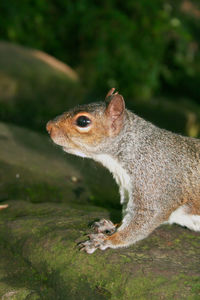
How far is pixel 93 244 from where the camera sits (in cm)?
283

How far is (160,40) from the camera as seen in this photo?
9.23m

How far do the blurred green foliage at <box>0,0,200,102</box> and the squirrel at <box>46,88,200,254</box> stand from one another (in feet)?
17.5

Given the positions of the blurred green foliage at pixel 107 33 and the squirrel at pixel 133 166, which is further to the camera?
the blurred green foliage at pixel 107 33

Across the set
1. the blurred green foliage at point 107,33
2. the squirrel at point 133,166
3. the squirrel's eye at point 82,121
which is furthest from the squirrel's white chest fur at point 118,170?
the blurred green foliage at point 107,33

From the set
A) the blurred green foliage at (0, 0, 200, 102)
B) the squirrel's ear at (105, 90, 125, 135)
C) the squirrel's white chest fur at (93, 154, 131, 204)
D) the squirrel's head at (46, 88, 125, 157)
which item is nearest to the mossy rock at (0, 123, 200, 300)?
the squirrel's white chest fur at (93, 154, 131, 204)

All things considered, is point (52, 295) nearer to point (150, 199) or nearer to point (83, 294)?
point (83, 294)

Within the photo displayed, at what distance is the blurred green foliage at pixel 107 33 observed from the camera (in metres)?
8.17

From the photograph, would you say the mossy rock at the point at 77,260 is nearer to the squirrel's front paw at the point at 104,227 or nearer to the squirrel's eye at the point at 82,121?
the squirrel's front paw at the point at 104,227

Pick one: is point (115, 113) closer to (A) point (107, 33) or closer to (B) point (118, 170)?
(B) point (118, 170)

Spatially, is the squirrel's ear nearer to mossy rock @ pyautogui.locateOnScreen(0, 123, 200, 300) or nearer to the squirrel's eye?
the squirrel's eye

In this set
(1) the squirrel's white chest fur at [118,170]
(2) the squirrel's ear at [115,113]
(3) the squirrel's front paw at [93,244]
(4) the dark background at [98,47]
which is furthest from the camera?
(4) the dark background at [98,47]

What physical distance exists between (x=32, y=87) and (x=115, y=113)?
17.1 ft

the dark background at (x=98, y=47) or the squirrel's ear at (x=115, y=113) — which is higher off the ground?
the dark background at (x=98, y=47)

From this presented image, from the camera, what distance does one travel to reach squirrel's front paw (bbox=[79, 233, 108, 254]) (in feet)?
9.16
